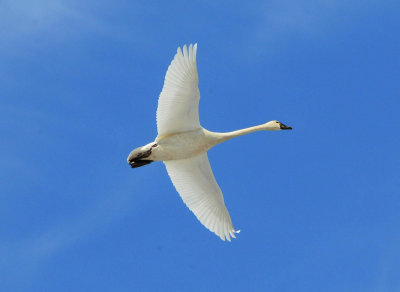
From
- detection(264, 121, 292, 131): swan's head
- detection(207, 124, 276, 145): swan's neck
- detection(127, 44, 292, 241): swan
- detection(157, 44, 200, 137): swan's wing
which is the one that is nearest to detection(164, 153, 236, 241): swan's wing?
detection(127, 44, 292, 241): swan

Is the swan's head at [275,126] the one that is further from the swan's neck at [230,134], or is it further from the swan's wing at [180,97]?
the swan's wing at [180,97]

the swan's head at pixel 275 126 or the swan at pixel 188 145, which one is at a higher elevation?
the swan's head at pixel 275 126

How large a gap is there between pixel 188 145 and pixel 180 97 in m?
1.82

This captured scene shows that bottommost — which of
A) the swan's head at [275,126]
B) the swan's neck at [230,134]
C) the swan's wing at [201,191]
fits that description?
the swan's wing at [201,191]

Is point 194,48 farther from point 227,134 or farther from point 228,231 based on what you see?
point 228,231

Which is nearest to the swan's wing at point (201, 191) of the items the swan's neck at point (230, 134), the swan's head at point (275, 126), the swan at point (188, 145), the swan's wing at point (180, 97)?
the swan at point (188, 145)

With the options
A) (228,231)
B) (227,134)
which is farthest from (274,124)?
(228,231)

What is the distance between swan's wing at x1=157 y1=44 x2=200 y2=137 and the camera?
24.1m

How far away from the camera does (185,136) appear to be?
25.6 metres

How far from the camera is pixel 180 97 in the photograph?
81.2 feet

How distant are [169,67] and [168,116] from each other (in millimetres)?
1879

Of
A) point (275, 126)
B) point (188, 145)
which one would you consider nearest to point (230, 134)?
point (188, 145)

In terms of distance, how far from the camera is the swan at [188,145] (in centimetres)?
2434

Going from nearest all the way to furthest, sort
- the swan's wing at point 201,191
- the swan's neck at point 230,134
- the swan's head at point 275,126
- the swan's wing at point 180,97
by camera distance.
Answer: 1. the swan's wing at point 180,97
2. the swan's neck at point 230,134
3. the swan's wing at point 201,191
4. the swan's head at point 275,126
